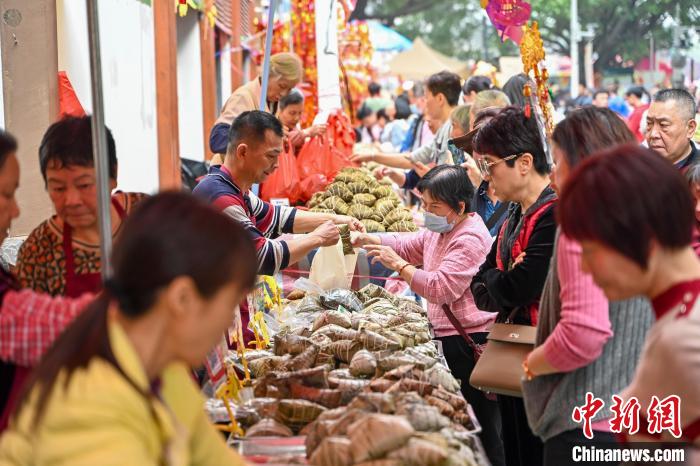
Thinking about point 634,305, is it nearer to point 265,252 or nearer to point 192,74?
point 265,252

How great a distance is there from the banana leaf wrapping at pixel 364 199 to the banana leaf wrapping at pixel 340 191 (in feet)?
0.18

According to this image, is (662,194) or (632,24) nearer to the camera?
(662,194)

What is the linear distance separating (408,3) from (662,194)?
134 ft

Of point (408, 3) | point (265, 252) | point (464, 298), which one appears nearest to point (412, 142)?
point (464, 298)

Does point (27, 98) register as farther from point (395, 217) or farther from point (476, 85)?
point (476, 85)

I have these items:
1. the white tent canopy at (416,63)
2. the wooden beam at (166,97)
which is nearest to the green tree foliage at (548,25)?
the white tent canopy at (416,63)

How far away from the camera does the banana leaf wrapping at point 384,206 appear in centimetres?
665

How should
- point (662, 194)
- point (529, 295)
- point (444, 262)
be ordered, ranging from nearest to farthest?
point (662, 194) → point (529, 295) → point (444, 262)

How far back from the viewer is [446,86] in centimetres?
773

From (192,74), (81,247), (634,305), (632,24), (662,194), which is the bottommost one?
(634,305)

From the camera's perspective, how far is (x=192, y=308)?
173 cm

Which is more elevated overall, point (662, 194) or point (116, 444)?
point (662, 194)

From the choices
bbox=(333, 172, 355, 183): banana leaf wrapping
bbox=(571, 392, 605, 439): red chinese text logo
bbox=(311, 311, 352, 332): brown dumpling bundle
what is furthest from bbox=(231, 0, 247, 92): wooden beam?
bbox=(571, 392, 605, 439): red chinese text logo

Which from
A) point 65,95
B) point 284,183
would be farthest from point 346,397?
point 284,183
